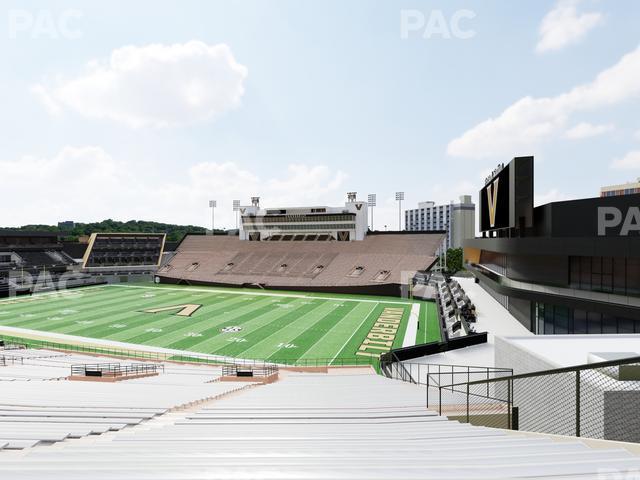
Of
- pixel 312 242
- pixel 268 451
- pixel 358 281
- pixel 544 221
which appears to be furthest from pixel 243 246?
pixel 268 451

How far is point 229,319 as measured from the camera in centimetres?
3788

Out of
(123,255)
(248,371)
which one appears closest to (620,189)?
(248,371)

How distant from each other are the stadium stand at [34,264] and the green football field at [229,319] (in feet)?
20.4

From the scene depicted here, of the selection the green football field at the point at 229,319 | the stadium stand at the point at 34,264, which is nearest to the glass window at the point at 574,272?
the green football field at the point at 229,319

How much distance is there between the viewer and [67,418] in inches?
326

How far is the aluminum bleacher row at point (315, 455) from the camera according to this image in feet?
11.5

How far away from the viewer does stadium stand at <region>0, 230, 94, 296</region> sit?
56.8m

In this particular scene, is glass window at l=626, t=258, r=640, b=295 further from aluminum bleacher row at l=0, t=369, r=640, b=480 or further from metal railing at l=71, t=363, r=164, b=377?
metal railing at l=71, t=363, r=164, b=377

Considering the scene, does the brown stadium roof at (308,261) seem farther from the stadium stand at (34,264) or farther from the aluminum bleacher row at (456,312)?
the stadium stand at (34,264)

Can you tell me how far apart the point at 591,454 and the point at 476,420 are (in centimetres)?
685

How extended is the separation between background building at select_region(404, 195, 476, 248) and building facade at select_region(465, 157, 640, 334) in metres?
128

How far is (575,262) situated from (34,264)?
75.1m

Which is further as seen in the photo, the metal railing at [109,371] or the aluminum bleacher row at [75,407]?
the metal railing at [109,371]

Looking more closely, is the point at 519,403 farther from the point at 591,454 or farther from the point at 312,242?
the point at 312,242
